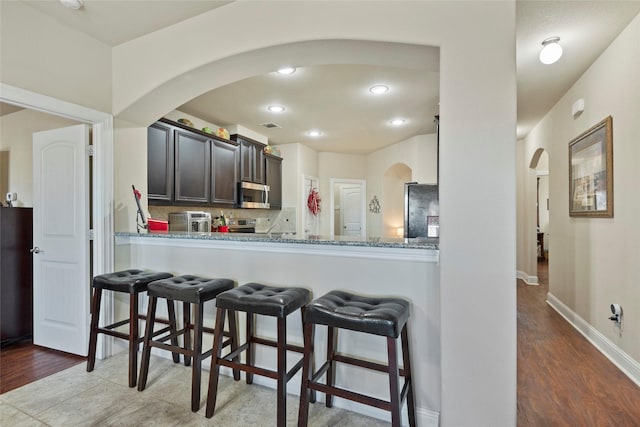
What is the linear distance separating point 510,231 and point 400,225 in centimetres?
548

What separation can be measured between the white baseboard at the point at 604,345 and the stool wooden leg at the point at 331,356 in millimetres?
2169

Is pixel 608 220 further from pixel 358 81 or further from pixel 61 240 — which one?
pixel 61 240

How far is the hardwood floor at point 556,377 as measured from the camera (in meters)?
1.90

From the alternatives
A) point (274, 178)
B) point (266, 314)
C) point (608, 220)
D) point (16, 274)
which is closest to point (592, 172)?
point (608, 220)

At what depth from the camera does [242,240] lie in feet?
7.36

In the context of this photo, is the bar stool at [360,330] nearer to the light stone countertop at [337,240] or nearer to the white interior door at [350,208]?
the light stone countertop at [337,240]

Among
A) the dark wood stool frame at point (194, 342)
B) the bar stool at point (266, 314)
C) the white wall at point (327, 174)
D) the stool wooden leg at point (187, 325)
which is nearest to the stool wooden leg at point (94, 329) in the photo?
the dark wood stool frame at point (194, 342)

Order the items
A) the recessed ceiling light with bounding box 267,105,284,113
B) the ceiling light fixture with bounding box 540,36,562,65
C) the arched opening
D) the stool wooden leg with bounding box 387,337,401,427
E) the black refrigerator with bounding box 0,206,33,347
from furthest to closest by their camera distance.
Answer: the arched opening, the recessed ceiling light with bounding box 267,105,284,113, the black refrigerator with bounding box 0,206,33,347, the ceiling light fixture with bounding box 540,36,562,65, the stool wooden leg with bounding box 387,337,401,427

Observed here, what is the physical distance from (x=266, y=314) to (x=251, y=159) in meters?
3.65

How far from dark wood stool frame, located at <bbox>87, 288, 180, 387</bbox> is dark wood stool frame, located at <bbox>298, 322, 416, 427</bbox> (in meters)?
1.22

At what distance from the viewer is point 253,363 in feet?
7.32

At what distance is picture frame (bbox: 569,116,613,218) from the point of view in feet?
8.64

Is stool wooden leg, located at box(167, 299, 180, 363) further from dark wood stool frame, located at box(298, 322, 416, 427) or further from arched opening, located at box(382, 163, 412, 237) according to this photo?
arched opening, located at box(382, 163, 412, 237)

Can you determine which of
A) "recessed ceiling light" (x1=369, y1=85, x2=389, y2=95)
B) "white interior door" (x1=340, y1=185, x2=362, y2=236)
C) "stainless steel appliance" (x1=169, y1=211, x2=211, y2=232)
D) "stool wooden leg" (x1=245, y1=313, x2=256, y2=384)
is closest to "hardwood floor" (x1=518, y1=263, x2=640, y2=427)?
"stool wooden leg" (x1=245, y1=313, x2=256, y2=384)
